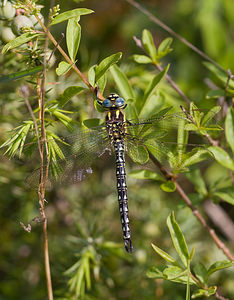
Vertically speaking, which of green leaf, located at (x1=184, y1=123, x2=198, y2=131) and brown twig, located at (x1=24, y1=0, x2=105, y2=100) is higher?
brown twig, located at (x1=24, y1=0, x2=105, y2=100)

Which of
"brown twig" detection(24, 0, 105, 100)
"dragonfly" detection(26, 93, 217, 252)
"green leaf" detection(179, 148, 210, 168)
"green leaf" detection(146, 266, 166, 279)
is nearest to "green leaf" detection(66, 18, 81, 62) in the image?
"brown twig" detection(24, 0, 105, 100)

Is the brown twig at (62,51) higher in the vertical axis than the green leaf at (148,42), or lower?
lower

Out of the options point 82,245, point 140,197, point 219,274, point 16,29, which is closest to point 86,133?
point 16,29

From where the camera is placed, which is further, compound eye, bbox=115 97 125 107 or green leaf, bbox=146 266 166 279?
compound eye, bbox=115 97 125 107

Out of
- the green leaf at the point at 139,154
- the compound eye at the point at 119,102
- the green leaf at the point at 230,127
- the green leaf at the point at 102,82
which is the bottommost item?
the green leaf at the point at 139,154

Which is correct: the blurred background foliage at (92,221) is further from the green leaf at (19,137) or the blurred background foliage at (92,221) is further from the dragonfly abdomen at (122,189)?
the green leaf at (19,137)

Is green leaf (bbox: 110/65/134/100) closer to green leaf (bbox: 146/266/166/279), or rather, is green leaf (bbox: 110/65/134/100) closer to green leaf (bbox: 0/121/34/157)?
green leaf (bbox: 0/121/34/157)

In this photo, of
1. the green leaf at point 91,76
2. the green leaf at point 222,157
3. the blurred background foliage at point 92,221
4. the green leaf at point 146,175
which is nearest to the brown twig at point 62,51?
the green leaf at point 91,76

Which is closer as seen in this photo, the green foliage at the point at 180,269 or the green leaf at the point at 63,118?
the green foliage at the point at 180,269
